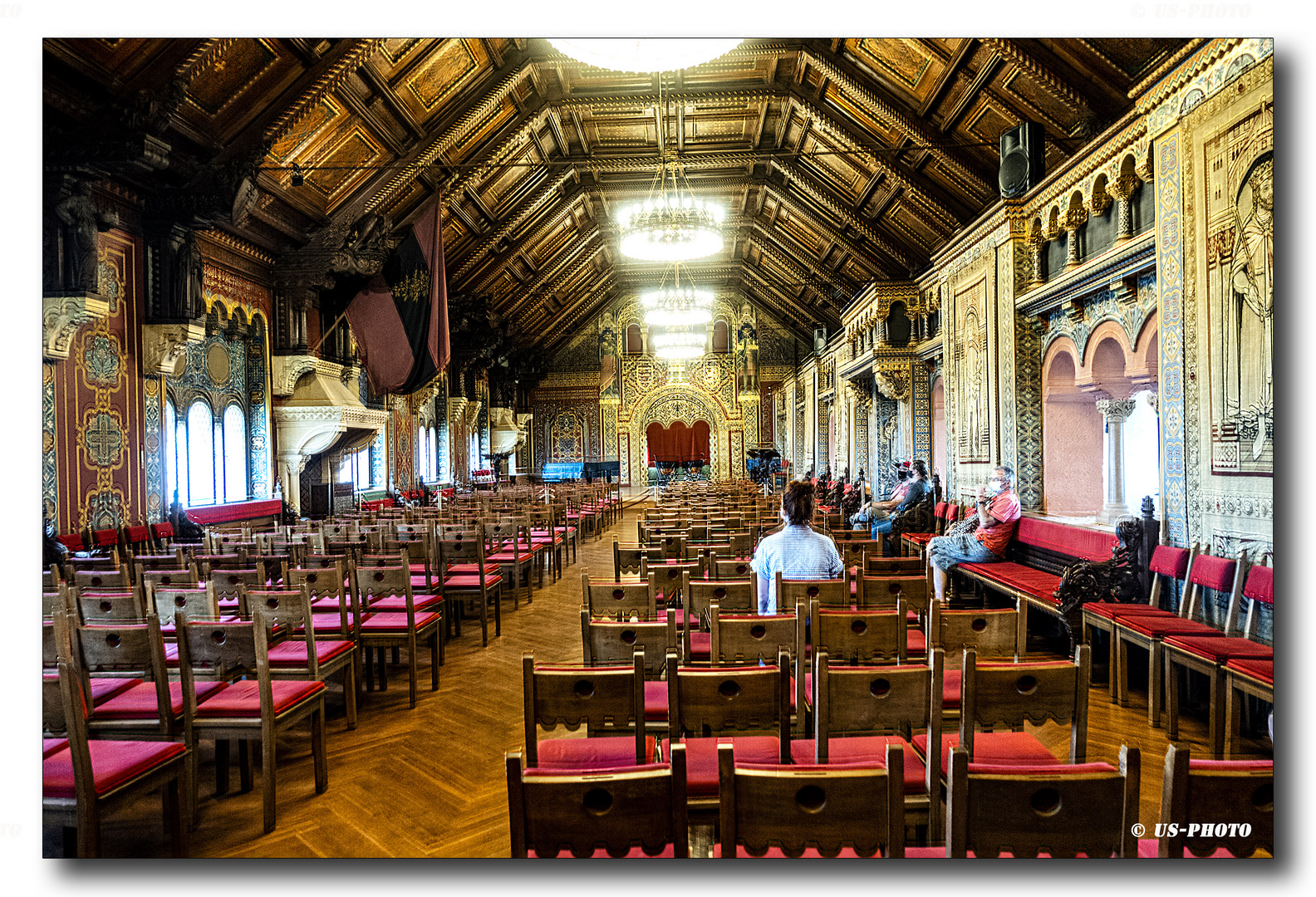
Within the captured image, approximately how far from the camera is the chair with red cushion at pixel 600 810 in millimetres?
1560

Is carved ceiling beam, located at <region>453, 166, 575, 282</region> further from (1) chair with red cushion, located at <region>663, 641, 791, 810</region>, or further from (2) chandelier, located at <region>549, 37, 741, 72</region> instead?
(1) chair with red cushion, located at <region>663, 641, 791, 810</region>

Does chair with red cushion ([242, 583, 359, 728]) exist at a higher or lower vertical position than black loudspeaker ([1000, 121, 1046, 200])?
lower

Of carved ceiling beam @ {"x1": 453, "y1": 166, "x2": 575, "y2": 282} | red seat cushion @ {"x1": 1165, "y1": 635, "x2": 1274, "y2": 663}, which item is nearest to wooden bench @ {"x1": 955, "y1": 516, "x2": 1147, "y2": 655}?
red seat cushion @ {"x1": 1165, "y1": 635, "x2": 1274, "y2": 663}

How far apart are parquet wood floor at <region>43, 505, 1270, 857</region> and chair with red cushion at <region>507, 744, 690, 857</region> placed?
117cm

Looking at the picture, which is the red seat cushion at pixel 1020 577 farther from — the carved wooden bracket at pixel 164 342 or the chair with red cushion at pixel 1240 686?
the carved wooden bracket at pixel 164 342

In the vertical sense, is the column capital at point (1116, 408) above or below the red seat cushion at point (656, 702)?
above

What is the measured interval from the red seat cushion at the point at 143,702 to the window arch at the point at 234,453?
24.8 ft

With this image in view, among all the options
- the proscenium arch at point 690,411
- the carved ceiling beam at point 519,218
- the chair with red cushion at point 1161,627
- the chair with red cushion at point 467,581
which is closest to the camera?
the chair with red cushion at point 1161,627

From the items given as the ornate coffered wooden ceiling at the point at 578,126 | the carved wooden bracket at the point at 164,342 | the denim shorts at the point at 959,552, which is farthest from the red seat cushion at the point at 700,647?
the carved wooden bracket at the point at 164,342

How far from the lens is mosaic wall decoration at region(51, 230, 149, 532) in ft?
22.2

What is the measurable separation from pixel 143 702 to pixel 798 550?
3.13 metres

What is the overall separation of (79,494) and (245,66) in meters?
4.63

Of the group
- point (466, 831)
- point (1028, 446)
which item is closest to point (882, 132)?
point (1028, 446)

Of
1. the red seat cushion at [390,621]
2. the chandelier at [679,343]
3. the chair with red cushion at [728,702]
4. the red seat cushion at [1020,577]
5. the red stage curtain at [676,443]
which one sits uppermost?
the chandelier at [679,343]
